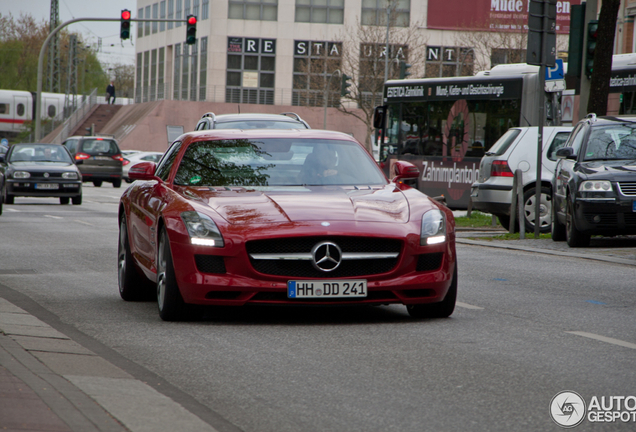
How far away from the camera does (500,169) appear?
19156 mm

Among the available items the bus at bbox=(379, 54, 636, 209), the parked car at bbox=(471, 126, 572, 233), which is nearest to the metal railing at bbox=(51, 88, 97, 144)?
the bus at bbox=(379, 54, 636, 209)

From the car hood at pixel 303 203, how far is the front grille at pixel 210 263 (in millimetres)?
270

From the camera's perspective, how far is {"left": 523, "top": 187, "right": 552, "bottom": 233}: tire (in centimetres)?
1881

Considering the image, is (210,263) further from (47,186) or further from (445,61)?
(445,61)

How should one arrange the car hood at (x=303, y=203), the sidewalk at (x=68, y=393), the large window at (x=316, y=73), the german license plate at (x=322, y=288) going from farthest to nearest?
the large window at (x=316, y=73), the car hood at (x=303, y=203), the german license plate at (x=322, y=288), the sidewalk at (x=68, y=393)

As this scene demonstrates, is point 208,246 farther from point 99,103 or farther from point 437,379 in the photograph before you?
point 99,103

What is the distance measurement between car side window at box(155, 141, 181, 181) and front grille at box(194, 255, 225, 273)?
63.2 inches

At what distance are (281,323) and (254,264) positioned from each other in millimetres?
602

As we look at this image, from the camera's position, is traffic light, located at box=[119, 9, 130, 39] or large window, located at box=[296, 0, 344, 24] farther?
large window, located at box=[296, 0, 344, 24]

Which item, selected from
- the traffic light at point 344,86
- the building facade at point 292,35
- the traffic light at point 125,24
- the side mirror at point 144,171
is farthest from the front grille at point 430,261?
the building facade at point 292,35

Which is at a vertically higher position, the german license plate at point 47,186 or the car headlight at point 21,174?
the car headlight at point 21,174

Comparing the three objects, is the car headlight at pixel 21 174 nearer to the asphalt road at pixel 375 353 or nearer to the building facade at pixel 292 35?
the asphalt road at pixel 375 353

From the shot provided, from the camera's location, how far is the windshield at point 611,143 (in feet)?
49.8

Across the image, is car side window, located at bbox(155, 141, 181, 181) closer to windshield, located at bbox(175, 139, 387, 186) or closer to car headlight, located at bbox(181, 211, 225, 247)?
windshield, located at bbox(175, 139, 387, 186)
